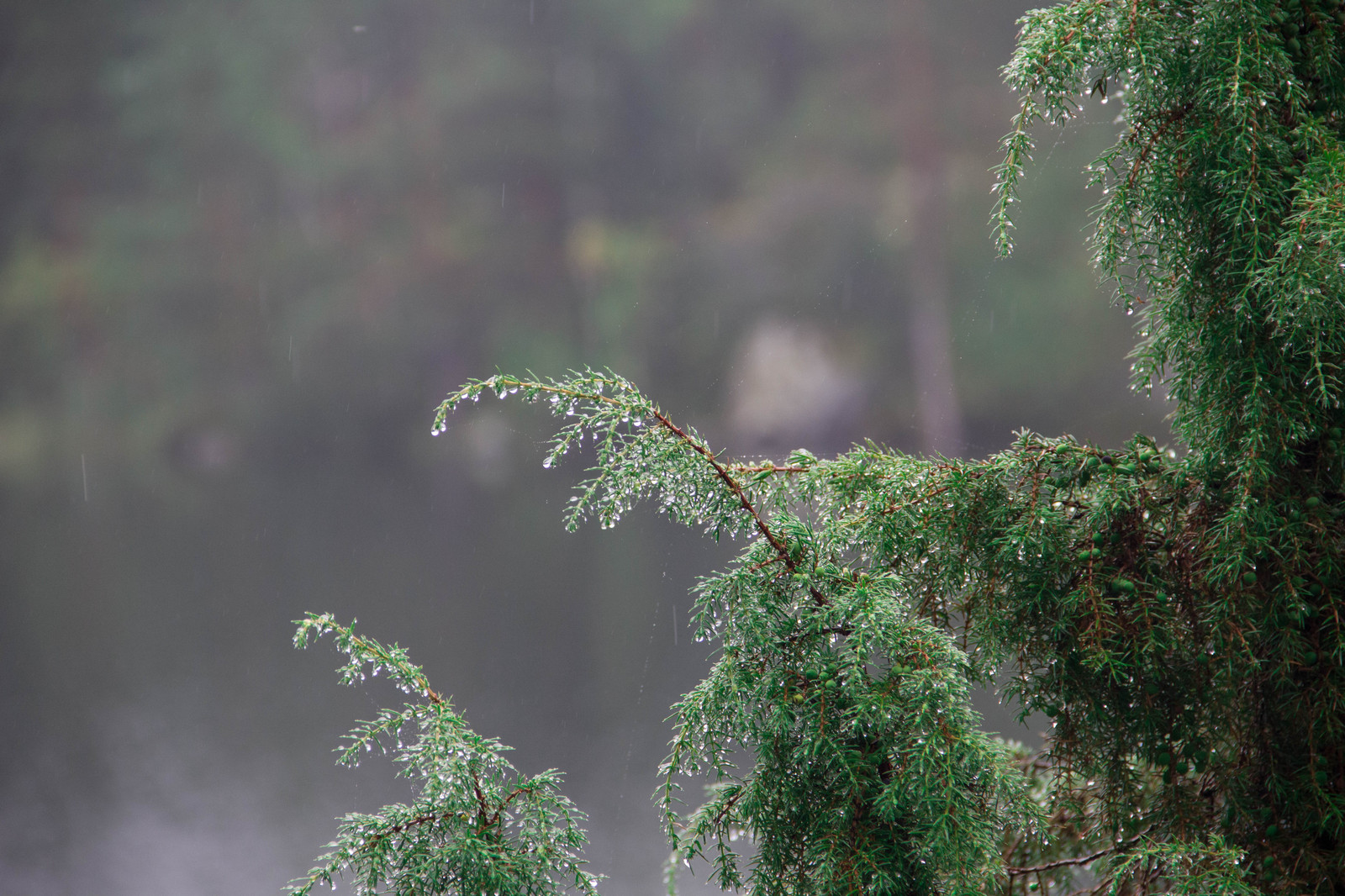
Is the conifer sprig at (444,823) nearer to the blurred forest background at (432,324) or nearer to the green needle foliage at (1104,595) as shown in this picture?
the green needle foliage at (1104,595)

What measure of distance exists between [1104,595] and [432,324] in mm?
12950

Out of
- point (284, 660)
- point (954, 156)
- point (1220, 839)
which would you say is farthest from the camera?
point (954, 156)

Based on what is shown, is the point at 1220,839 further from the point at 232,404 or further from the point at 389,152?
the point at 389,152

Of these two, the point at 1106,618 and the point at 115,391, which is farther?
the point at 115,391

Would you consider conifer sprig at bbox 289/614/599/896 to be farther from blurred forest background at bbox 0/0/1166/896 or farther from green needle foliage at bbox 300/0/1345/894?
blurred forest background at bbox 0/0/1166/896

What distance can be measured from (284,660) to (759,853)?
707cm

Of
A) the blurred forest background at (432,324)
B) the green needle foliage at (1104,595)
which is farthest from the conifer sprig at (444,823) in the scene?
the blurred forest background at (432,324)

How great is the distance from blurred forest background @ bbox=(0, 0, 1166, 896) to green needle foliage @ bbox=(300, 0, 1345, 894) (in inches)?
197

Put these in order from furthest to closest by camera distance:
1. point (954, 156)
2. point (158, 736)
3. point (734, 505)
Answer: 1. point (954, 156)
2. point (158, 736)
3. point (734, 505)

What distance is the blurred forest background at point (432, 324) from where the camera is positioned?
6.80 m

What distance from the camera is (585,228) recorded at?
13.2 meters

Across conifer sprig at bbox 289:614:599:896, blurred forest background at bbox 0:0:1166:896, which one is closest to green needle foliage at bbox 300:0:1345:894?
conifer sprig at bbox 289:614:599:896

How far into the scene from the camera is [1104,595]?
92cm

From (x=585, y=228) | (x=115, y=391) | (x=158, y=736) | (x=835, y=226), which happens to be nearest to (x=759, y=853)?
(x=158, y=736)
